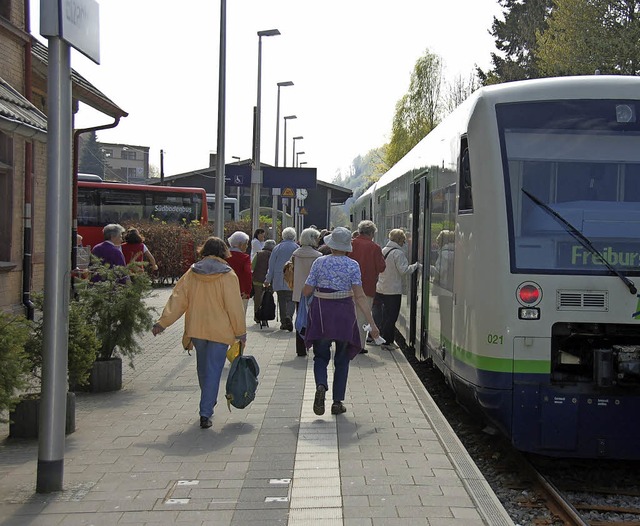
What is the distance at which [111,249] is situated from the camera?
1177cm

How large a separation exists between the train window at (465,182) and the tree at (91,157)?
107869mm

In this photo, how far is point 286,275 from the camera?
13.1m

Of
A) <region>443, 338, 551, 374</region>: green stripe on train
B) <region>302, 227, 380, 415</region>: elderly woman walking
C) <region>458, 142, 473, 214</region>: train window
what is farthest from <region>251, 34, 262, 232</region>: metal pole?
<region>443, 338, 551, 374</region>: green stripe on train

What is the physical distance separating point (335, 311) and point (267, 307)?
7.30 metres

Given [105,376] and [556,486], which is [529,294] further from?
→ [105,376]

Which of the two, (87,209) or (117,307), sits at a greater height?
(87,209)

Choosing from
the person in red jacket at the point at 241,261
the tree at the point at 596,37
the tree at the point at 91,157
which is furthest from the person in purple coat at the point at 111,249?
the tree at the point at 91,157

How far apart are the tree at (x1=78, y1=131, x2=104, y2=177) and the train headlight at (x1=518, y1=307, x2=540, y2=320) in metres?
109

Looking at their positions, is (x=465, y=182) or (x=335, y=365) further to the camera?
(x=335, y=365)

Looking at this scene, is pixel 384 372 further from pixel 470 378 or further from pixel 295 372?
pixel 470 378

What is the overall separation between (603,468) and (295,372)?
417 cm

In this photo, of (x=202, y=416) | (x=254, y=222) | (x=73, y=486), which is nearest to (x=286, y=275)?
(x=202, y=416)

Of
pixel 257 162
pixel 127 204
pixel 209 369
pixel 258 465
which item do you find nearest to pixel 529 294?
pixel 258 465

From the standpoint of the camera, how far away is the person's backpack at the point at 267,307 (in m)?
15.3
